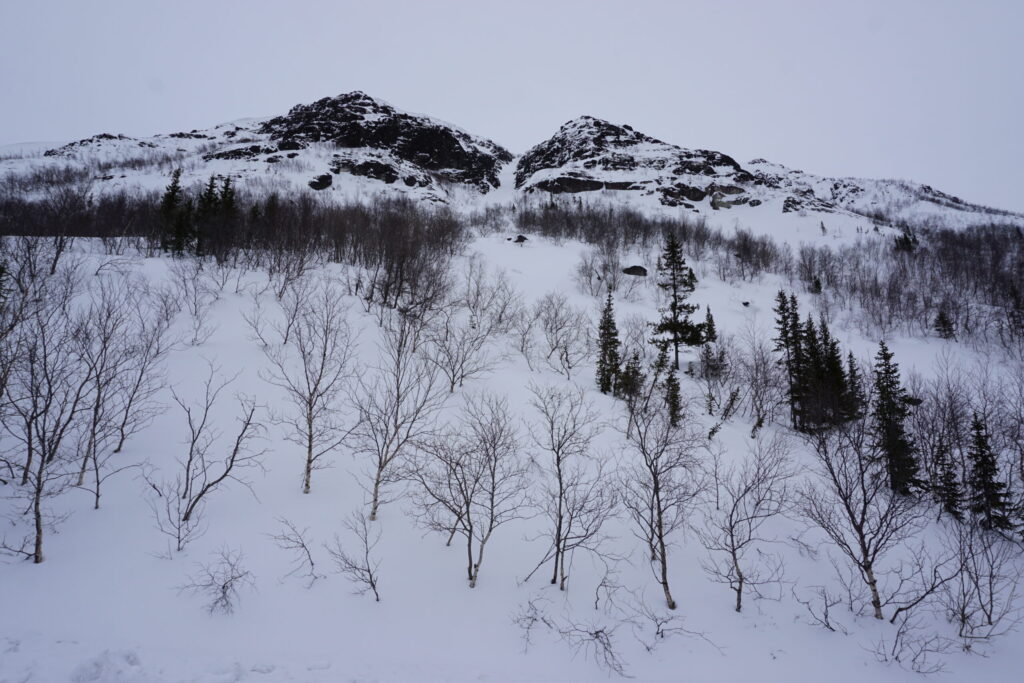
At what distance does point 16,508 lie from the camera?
9539 millimetres

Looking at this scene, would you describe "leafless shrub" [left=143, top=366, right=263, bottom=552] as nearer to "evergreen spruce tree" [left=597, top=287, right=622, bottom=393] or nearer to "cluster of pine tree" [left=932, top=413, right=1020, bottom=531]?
"evergreen spruce tree" [left=597, top=287, right=622, bottom=393]

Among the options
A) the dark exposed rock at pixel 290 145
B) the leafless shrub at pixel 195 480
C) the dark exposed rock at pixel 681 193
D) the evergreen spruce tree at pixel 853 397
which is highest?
the dark exposed rock at pixel 290 145

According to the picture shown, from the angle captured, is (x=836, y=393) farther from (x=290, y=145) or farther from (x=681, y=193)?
(x=290, y=145)

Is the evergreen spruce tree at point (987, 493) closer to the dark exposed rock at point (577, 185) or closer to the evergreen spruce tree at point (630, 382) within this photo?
the evergreen spruce tree at point (630, 382)

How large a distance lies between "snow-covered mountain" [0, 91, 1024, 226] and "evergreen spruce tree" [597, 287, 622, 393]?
232ft

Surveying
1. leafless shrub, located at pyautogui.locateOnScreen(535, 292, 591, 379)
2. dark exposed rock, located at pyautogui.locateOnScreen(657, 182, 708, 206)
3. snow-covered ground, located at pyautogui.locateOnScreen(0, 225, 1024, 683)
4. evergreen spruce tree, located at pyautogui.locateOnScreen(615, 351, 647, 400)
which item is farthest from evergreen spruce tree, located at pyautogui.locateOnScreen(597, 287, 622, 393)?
dark exposed rock, located at pyautogui.locateOnScreen(657, 182, 708, 206)

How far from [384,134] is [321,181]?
160ft

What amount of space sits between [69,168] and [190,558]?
12059 centimetres

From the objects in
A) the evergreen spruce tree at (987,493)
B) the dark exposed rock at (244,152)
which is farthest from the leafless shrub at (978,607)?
the dark exposed rock at (244,152)

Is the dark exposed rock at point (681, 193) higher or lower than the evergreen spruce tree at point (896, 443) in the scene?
higher

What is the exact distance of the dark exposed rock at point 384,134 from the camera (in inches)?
4481

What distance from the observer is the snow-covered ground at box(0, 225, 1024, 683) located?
7125 mm

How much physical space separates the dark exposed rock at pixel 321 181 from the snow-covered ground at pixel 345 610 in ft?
266

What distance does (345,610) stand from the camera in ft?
28.1
